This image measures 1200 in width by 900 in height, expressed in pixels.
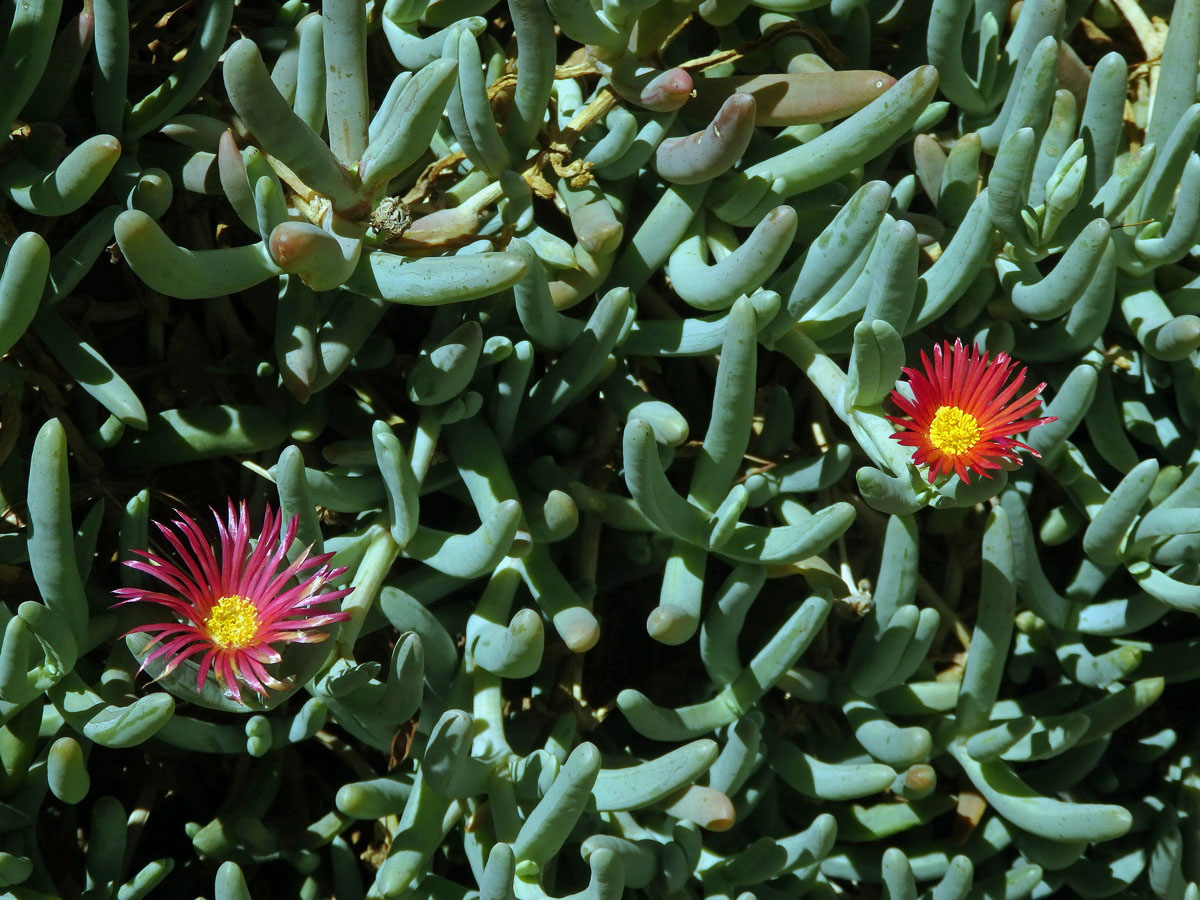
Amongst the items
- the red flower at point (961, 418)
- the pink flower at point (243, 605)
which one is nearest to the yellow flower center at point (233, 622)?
the pink flower at point (243, 605)

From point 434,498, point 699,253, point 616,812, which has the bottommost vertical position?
point 616,812

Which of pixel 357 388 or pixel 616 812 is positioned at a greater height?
pixel 357 388

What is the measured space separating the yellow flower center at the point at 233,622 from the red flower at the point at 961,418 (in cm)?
35

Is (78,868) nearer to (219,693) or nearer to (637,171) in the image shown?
(219,693)

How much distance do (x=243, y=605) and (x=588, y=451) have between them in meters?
0.24

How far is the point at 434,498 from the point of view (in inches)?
30.2

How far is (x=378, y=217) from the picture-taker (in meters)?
0.62

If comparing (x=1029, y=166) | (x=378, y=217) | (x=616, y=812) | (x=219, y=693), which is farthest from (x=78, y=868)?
(x=1029, y=166)

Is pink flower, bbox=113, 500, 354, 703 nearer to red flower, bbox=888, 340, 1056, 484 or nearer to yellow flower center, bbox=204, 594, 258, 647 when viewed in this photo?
yellow flower center, bbox=204, 594, 258, 647

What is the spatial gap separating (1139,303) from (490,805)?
544mm

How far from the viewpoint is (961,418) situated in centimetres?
60

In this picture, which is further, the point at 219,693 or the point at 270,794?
the point at 270,794

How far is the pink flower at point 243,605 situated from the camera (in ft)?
1.82

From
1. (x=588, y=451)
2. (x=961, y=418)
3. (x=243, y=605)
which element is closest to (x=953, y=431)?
(x=961, y=418)
